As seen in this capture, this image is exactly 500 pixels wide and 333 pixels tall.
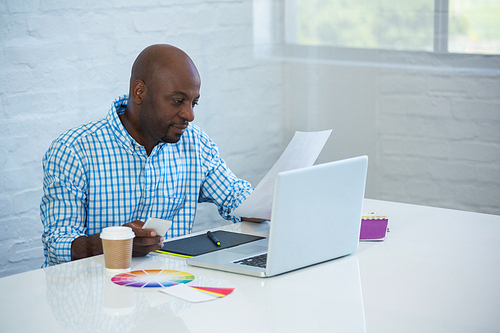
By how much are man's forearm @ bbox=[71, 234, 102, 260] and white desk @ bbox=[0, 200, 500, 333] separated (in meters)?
0.06

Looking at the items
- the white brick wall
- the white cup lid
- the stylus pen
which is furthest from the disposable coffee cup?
the white brick wall

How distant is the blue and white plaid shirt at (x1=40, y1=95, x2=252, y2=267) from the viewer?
4.67 feet

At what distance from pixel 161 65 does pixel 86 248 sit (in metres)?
0.49

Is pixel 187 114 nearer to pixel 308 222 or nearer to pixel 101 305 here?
pixel 308 222

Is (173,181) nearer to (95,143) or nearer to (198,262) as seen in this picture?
(95,143)

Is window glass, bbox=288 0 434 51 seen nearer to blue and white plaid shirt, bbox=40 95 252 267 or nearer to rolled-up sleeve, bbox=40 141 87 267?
blue and white plaid shirt, bbox=40 95 252 267

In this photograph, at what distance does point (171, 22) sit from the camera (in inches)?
103

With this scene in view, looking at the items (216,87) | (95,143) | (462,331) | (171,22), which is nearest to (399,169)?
(216,87)

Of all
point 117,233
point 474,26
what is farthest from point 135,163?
point 474,26

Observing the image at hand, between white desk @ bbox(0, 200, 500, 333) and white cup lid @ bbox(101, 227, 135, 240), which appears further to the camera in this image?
white cup lid @ bbox(101, 227, 135, 240)

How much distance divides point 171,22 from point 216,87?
375 millimetres

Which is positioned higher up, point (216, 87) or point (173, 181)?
point (216, 87)

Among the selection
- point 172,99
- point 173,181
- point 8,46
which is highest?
point 8,46

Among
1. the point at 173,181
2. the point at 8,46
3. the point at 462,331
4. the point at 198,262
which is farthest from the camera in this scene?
the point at 8,46
